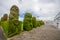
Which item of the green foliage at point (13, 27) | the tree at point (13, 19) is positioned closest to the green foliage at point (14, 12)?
the tree at point (13, 19)

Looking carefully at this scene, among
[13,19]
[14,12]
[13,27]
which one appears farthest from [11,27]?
[14,12]

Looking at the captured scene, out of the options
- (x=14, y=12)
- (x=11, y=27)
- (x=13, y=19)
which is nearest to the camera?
(x=11, y=27)

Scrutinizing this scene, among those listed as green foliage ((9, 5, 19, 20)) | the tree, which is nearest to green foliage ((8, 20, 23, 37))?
the tree

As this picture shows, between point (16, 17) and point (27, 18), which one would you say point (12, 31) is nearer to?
point (16, 17)

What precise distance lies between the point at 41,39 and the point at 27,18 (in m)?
4.61

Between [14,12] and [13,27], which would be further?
[14,12]

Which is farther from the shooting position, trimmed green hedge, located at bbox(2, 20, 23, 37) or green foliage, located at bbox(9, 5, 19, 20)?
green foliage, located at bbox(9, 5, 19, 20)

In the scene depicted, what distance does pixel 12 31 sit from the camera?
9148 millimetres

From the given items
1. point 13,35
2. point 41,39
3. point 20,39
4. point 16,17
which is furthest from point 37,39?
point 16,17

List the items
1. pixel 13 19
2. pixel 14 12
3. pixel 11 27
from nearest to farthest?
pixel 11 27, pixel 13 19, pixel 14 12

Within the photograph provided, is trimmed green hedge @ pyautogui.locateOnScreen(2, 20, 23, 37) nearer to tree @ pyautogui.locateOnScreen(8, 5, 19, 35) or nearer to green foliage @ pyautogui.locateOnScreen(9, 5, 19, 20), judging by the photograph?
tree @ pyautogui.locateOnScreen(8, 5, 19, 35)

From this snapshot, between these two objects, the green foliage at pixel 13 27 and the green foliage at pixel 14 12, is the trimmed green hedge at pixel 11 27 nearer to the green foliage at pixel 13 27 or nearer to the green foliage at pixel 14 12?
the green foliage at pixel 13 27

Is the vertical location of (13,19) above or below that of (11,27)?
above

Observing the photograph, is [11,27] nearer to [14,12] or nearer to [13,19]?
[13,19]
